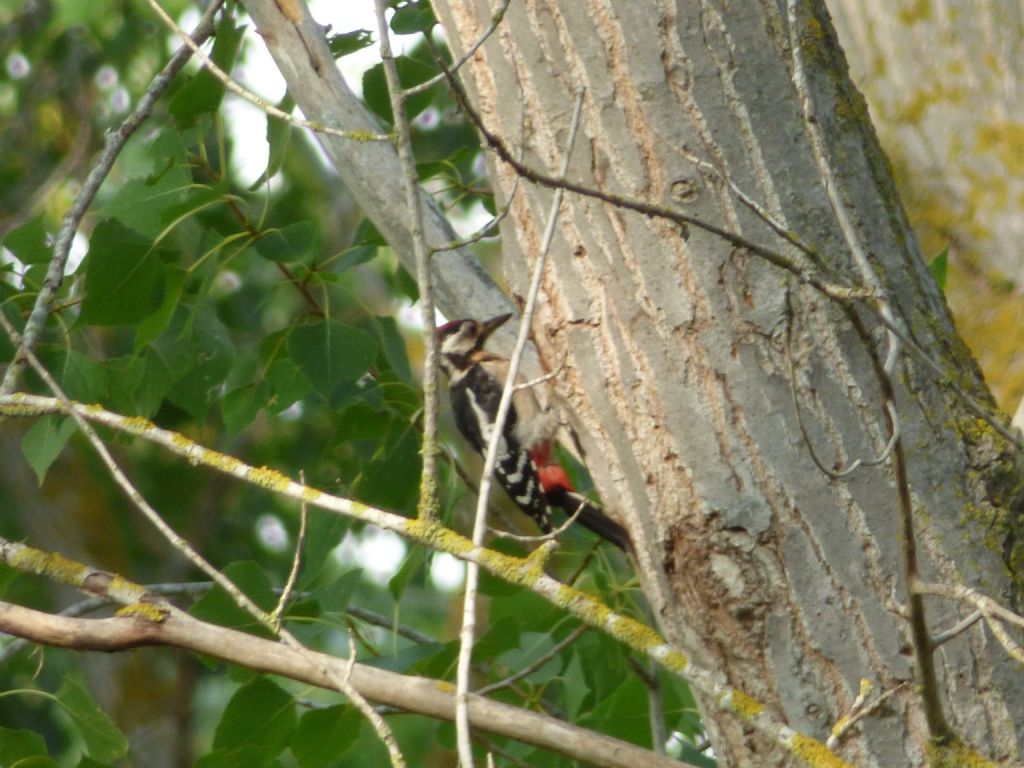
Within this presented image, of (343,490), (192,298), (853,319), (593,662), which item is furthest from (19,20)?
(853,319)

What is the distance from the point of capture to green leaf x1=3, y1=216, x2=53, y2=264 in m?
2.69

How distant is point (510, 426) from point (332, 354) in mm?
1473

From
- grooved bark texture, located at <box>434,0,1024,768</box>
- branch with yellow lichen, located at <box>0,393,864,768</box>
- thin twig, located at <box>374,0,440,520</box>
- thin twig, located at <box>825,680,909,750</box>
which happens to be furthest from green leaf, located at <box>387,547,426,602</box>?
thin twig, located at <box>825,680,909,750</box>

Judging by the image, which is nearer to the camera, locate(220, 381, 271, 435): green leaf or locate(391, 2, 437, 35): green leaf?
locate(391, 2, 437, 35): green leaf

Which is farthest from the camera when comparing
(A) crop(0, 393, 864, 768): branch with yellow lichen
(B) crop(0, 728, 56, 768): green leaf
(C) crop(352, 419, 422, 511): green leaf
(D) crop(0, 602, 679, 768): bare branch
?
(C) crop(352, 419, 422, 511): green leaf

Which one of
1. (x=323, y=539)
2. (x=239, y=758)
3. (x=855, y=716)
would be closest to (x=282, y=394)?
(x=323, y=539)

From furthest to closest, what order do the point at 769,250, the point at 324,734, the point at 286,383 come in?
the point at 286,383 < the point at 324,734 < the point at 769,250

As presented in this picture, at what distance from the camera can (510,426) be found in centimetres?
424

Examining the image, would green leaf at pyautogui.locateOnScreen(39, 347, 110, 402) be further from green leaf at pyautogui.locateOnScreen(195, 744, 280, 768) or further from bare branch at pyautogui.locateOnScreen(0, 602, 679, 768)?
bare branch at pyautogui.locateOnScreen(0, 602, 679, 768)

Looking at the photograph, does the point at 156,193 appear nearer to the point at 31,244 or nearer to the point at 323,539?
the point at 31,244

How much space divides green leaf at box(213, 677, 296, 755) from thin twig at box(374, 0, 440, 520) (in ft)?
3.26

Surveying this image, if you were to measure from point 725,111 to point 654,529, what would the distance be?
2.27ft

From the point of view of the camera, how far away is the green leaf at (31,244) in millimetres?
2691

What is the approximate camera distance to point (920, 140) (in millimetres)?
3291
